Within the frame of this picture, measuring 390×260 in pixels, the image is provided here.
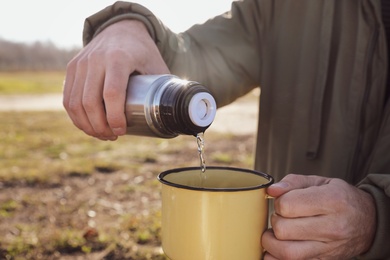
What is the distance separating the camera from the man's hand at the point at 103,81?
109 centimetres

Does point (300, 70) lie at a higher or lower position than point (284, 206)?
higher

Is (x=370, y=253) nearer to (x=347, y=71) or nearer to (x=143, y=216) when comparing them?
(x=347, y=71)

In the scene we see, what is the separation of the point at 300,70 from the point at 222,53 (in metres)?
0.24

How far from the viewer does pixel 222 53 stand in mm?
1581

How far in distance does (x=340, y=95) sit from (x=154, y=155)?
3002mm

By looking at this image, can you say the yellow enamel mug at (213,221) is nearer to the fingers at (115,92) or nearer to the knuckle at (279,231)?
the knuckle at (279,231)

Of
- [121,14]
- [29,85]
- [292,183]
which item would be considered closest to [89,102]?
[121,14]

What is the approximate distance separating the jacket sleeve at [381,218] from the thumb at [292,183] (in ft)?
0.46

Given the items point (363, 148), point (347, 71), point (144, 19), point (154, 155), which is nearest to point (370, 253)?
point (363, 148)

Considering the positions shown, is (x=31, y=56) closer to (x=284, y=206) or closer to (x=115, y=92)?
(x=115, y=92)

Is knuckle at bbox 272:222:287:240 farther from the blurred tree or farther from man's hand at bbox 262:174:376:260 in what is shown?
the blurred tree

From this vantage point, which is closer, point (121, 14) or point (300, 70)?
point (121, 14)

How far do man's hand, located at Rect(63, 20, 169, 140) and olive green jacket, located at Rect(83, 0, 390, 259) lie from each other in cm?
17

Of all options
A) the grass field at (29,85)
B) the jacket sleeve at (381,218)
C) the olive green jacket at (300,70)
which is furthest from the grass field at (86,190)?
the grass field at (29,85)
